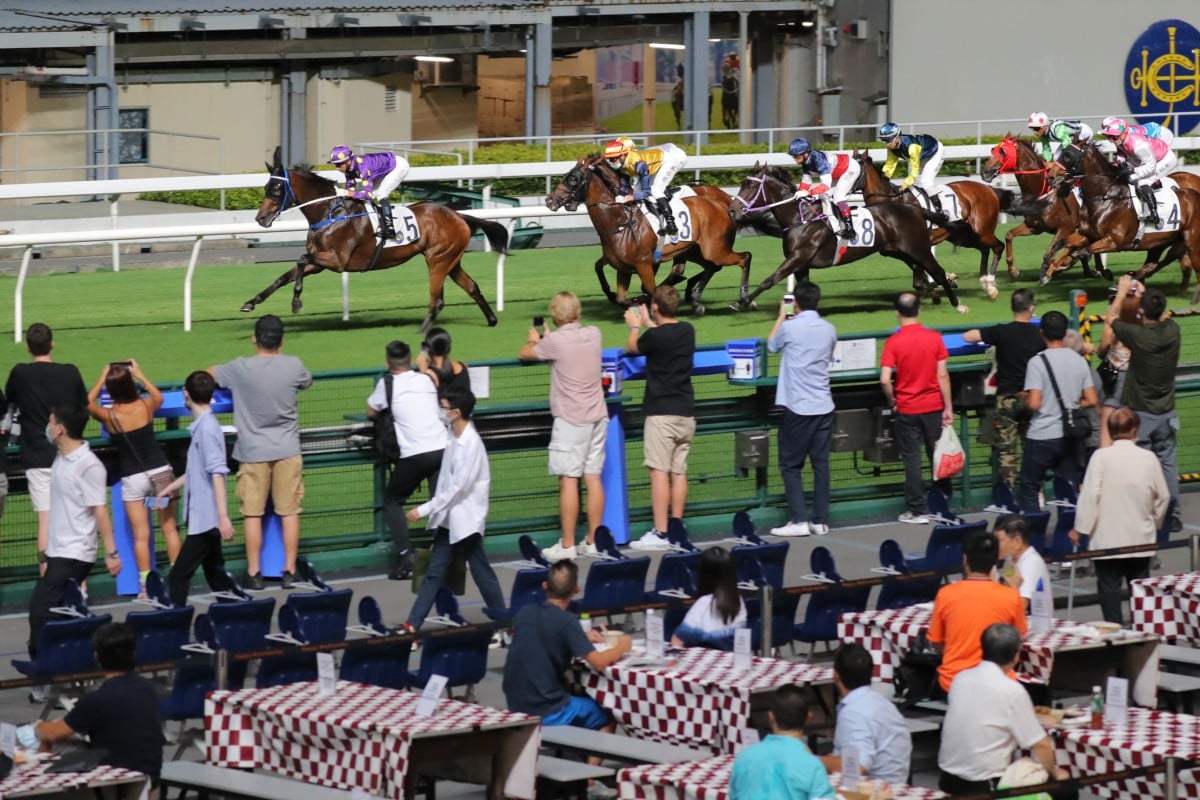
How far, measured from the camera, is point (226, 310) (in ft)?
59.5

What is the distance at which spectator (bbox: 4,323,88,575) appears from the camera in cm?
1015

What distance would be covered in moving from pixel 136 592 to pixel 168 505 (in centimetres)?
56

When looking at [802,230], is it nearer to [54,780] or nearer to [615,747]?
[615,747]

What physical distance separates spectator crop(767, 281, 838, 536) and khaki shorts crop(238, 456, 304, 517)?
2945 millimetres

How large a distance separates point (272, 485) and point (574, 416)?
1686 mm

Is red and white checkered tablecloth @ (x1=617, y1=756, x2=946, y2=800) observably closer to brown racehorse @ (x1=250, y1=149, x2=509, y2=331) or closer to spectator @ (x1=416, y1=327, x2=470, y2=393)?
spectator @ (x1=416, y1=327, x2=470, y2=393)

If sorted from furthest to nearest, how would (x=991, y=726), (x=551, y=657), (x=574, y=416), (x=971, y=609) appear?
1. (x=574, y=416)
2. (x=551, y=657)
3. (x=971, y=609)
4. (x=991, y=726)

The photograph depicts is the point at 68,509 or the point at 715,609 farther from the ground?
the point at 68,509

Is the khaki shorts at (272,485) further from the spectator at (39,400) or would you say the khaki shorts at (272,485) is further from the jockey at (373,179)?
the jockey at (373,179)

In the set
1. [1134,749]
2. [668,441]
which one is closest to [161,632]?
[1134,749]

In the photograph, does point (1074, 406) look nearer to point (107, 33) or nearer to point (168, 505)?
point (168, 505)

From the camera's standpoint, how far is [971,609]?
758 centimetres

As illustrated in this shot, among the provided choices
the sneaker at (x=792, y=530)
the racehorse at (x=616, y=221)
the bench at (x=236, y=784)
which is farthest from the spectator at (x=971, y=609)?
the racehorse at (x=616, y=221)

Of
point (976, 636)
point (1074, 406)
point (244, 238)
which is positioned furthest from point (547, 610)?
point (244, 238)
